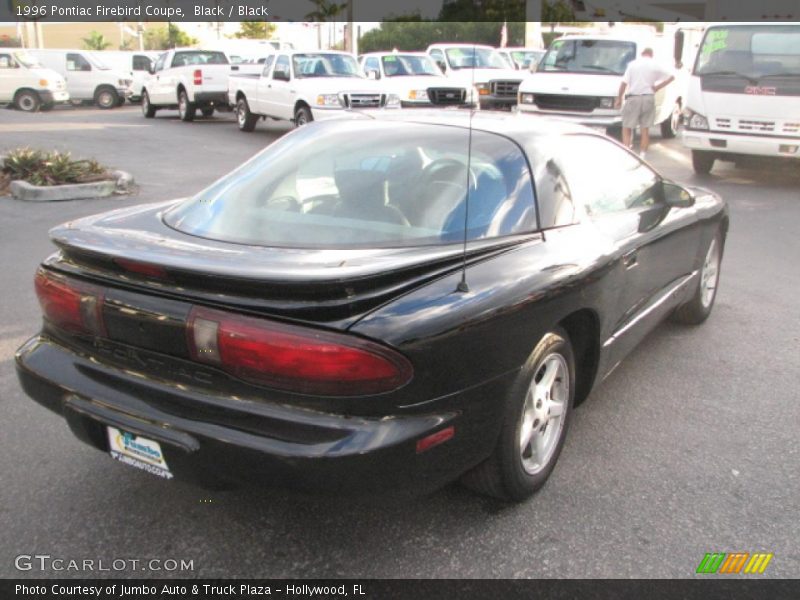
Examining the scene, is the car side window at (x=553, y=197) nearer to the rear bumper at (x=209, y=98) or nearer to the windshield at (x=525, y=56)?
the rear bumper at (x=209, y=98)

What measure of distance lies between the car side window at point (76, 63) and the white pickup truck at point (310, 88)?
10164 mm

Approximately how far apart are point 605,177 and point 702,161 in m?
8.77

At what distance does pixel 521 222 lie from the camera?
10.1 ft

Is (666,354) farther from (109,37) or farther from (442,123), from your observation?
(109,37)

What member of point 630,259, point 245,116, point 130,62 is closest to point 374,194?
point 630,259

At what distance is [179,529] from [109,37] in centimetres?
8820

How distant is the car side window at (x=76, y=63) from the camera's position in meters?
24.4

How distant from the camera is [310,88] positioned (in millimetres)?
14562

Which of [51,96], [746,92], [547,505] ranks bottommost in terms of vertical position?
[547,505]

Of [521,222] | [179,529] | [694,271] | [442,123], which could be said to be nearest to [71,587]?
[179,529]

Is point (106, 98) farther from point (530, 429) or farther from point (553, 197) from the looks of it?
point (530, 429)

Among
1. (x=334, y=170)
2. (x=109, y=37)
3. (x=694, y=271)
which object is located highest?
(x=109, y=37)

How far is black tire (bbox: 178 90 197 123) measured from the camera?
19391 mm

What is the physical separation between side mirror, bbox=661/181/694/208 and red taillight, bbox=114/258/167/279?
293 cm
